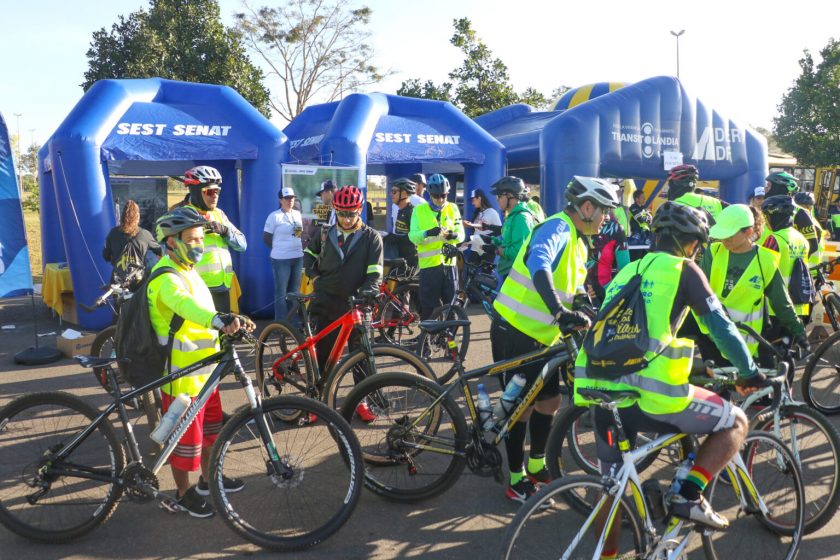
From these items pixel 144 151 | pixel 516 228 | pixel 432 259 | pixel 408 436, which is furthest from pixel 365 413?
pixel 144 151

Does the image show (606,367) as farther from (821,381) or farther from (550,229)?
(821,381)

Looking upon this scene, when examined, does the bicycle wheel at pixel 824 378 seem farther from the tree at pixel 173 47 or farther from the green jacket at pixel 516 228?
the tree at pixel 173 47

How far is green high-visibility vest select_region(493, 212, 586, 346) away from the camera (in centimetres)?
405

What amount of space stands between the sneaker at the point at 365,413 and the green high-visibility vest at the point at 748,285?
2.22 m

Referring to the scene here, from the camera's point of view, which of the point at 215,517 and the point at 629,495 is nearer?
the point at 629,495

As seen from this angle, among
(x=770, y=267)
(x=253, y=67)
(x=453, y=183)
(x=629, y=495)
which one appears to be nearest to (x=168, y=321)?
(x=629, y=495)

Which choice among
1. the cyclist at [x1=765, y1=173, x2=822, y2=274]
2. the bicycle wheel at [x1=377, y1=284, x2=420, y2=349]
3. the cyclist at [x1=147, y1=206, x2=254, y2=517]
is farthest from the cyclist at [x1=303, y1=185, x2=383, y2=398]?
the cyclist at [x1=765, y1=173, x2=822, y2=274]

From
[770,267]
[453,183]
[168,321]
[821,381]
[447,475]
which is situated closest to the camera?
[168,321]

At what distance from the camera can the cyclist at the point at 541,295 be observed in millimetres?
3936

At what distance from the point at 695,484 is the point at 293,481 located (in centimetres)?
203

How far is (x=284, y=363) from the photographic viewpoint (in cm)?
554

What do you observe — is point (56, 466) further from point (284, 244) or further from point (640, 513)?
point (284, 244)

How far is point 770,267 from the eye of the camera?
4656 millimetres

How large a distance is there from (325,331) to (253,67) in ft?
80.3
